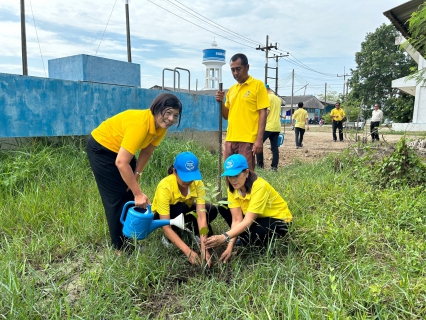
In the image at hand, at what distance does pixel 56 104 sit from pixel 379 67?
26995mm

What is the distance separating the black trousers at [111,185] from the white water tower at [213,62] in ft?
92.2

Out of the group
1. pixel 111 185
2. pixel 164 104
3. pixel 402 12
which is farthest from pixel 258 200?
pixel 402 12

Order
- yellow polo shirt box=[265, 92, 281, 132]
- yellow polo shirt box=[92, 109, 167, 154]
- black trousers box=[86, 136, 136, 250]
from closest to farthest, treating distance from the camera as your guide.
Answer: yellow polo shirt box=[92, 109, 167, 154]
black trousers box=[86, 136, 136, 250]
yellow polo shirt box=[265, 92, 281, 132]

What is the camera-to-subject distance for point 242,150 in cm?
342

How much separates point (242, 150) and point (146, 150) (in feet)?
3.91

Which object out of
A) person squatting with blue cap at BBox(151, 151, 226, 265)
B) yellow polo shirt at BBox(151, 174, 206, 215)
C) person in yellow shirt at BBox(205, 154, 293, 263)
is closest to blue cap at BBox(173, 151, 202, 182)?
person squatting with blue cap at BBox(151, 151, 226, 265)

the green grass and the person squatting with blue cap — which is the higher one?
the person squatting with blue cap

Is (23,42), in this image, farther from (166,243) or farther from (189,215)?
(166,243)

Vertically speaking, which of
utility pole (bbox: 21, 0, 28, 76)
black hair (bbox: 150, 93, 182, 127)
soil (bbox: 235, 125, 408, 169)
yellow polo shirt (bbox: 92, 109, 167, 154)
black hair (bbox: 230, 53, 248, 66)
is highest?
utility pole (bbox: 21, 0, 28, 76)

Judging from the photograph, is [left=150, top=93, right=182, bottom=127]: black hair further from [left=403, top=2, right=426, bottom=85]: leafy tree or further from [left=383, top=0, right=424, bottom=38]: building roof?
[left=383, top=0, right=424, bottom=38]: building roof

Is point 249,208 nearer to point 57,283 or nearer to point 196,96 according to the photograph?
point 57,283

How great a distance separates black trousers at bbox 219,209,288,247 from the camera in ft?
7.87

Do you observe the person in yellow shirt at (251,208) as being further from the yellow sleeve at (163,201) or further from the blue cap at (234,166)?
the yellow sleeve at (163,201)

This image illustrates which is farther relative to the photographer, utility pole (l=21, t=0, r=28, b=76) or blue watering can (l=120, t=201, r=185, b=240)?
utility pole (l=21, t=0, r=28, b=76)
